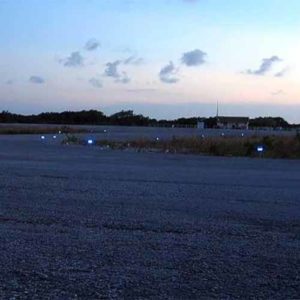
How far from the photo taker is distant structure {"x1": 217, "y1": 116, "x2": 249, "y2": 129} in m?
153

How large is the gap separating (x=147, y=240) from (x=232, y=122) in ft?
501

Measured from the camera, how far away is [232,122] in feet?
526

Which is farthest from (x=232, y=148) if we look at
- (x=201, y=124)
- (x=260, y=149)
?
(x=201, y=124)

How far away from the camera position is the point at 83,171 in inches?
888

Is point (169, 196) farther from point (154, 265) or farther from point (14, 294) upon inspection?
point (14, 294)

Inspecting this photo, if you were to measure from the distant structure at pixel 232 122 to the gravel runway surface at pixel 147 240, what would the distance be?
136 metres

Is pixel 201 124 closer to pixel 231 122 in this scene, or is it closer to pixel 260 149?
pixel 231 122

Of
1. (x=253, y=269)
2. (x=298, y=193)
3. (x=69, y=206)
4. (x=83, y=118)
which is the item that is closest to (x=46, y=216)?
(x=69, y=206)

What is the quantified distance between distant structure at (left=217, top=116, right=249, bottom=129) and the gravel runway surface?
5345 inches

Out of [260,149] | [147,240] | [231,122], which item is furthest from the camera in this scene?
[231,122]

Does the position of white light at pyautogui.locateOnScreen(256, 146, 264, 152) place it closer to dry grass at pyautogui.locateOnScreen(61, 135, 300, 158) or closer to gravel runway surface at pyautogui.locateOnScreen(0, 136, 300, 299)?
dry grass at pyautogui.locateOnScreen(61, 135, 300, 158)

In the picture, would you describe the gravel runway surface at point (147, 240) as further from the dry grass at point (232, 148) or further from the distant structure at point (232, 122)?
the distant structure at point (232, 122)

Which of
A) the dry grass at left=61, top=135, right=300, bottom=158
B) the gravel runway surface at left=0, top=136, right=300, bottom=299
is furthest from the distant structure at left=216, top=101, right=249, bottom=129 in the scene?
the gravel runway surface at left=0, top=136, right=300, bottom=299

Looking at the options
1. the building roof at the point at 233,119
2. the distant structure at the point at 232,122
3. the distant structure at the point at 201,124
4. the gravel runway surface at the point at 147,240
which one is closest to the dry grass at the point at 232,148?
the gravel runway surface at the point at 147,240
